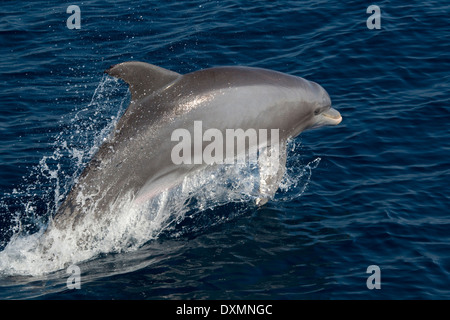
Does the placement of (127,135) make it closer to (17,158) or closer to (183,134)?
(183,134)

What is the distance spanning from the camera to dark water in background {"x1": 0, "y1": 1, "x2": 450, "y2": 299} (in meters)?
10.2

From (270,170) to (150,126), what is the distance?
2.43m

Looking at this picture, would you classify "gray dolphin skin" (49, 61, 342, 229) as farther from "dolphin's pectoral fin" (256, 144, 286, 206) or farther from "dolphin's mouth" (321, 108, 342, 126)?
"dolphin's mouth" (321, 108, 342, 126)

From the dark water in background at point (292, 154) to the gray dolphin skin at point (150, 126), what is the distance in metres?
0.91

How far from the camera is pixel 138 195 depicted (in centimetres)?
1080

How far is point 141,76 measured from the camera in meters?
10.4

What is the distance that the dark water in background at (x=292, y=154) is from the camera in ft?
33.5

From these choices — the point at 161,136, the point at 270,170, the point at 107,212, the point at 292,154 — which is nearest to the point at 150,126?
the point at 161,136

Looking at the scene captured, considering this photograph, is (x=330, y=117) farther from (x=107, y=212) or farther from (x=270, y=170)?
(x=107, y=212)

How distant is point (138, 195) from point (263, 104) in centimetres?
234

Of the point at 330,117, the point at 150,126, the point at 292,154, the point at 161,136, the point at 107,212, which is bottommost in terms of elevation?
the point at 107,212

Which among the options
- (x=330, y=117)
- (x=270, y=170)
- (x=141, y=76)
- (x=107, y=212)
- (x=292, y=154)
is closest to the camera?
(x=141, y=76)

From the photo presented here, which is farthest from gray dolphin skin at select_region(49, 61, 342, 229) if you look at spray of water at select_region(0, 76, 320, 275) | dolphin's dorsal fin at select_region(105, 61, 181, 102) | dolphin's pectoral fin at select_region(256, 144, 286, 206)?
dolphin's pectoral fin at select_region(256, 144, 286, 206)

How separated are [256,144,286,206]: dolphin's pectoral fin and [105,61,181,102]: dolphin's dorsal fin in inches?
86.8
